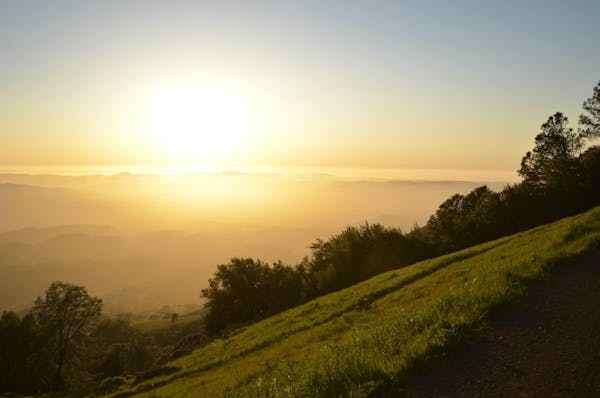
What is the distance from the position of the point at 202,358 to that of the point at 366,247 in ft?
151

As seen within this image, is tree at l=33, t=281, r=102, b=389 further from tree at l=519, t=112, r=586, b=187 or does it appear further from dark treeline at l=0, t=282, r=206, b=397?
tree at l=519, t=112, r=586, b=187

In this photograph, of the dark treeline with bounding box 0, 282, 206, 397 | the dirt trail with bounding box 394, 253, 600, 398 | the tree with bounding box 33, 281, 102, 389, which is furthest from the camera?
the tree with bounding box 33, 281, 102, 389

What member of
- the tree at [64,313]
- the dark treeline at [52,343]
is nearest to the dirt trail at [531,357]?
the dark treeline at [52,343]

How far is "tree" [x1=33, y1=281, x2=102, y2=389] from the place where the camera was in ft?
213

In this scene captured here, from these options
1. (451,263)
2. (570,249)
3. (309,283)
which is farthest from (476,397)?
(309,283)

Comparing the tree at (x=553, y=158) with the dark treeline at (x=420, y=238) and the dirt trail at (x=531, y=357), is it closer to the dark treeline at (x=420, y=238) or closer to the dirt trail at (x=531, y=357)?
the dark treeline at (x=420, y=238)

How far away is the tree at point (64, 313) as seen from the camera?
213 feet

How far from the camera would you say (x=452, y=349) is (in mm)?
9070

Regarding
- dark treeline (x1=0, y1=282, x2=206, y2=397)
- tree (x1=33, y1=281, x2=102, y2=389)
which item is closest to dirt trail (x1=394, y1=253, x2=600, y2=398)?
dark treeline (x1=0, y1=282, x2=206, y2=397)

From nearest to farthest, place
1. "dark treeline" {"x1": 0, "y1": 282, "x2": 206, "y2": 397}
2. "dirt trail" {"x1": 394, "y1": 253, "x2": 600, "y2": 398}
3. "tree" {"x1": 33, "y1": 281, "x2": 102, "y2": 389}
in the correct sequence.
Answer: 1. "dirt trail" {"x1": 394, "y1": 253, "x2": 600, "y2": 398}
2. "dark treeline" {"x1": 0, "y1": 282, "x2": 206, "y2": 397}
3. "tree" {"x1": 33, "y1": 281, "x2": 102, "y2": 389}

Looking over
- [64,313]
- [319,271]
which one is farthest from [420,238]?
[64,313]

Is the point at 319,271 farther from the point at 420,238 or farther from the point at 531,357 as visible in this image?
the point at 531,357

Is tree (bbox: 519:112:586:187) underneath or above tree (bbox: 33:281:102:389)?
above

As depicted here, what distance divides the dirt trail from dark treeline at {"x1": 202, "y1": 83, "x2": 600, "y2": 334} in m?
54.3
